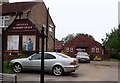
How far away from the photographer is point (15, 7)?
118 feet

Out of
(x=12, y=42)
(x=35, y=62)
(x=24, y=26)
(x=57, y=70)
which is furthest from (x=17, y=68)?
(x=12, y=42)

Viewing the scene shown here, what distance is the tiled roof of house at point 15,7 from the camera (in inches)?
1342

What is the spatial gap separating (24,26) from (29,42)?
324 cm

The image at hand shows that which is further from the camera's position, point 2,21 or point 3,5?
point 3,5

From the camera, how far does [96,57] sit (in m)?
48.2

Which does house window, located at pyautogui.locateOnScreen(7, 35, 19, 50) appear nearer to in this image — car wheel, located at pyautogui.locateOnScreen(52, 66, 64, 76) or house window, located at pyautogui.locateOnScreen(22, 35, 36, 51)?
house window, located at pyautogui.locateOnScreen(22, 35, 36, 51)

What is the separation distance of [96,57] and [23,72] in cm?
3133

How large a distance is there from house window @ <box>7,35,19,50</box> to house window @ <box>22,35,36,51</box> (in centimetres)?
94

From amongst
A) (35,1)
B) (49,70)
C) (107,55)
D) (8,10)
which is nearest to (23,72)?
(49,70)

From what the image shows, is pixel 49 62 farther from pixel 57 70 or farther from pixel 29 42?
pixel 29 42

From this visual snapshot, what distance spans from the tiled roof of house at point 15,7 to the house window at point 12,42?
21.7ft

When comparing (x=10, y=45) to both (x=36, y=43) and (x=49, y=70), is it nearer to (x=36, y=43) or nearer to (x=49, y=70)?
(x=36, y=43)

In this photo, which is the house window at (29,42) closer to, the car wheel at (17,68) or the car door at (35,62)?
the car wheel at (17,68)

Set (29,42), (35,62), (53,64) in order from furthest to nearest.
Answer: (29,42) → (35,62) → (53,64)
